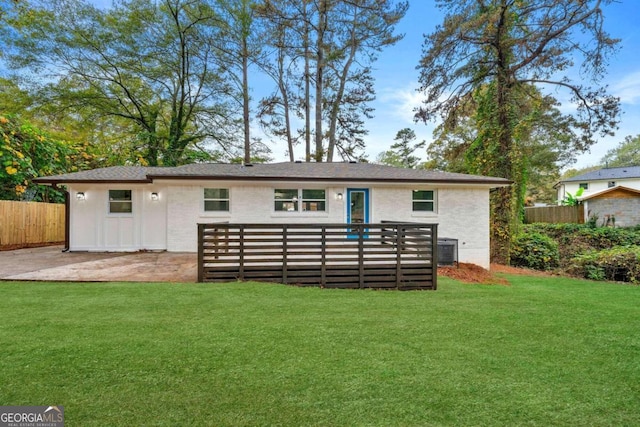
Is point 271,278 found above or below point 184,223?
below

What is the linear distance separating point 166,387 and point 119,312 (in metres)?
2.30

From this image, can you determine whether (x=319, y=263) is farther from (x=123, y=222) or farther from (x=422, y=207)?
(x=123, y=222)

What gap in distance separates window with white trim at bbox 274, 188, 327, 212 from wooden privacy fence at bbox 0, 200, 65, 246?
1017 cm

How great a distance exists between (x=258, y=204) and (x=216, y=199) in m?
1.38

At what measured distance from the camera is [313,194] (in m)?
10.5

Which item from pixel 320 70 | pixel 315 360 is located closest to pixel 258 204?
pixel 315 360

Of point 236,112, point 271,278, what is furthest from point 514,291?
point 236,112

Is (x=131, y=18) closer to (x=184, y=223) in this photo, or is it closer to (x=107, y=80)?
(x=107, y=80)

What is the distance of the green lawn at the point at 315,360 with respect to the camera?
2.07 meters

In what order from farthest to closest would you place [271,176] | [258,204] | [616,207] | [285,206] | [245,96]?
[245,96] < [616,207] < [285,206] < [258,204] < [271,176]

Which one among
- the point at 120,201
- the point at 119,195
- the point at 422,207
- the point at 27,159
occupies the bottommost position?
the point at 422,207

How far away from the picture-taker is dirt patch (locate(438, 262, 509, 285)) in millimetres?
7468

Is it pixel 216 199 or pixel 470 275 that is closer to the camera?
pixel 470 275

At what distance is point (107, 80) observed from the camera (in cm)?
1767
